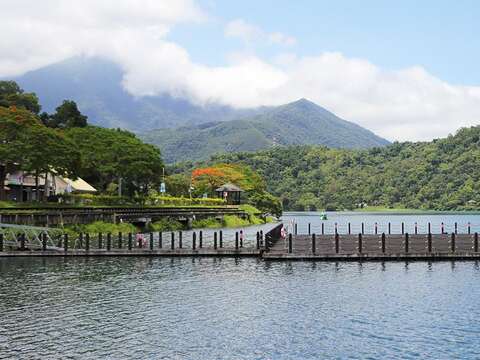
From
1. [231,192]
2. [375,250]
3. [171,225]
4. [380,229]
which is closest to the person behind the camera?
[375,250]

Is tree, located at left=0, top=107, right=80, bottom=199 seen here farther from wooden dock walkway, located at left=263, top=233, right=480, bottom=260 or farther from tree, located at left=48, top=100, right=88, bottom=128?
tree, located at left=48, top=100, right=88, bottom=128

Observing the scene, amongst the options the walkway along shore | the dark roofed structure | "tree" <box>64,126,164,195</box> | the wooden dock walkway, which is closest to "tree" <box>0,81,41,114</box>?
"tree" <box>64,126,164,195</box>

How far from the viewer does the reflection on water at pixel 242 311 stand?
23.9m

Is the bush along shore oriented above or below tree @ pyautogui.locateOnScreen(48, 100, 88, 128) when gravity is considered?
below

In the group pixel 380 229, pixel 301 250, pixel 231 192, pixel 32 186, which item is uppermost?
pixel 231 192

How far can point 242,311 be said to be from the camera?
3088 cm

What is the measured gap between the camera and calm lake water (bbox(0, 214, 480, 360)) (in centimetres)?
2383

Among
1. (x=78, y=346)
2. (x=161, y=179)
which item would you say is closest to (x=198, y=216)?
(x=161, y=179)

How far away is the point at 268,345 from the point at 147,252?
3079cm

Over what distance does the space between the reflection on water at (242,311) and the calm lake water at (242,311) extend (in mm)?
61

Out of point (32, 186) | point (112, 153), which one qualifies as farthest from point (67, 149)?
point (32, 186)

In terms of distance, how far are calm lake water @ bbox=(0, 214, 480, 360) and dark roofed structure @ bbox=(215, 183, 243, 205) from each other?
104 meters

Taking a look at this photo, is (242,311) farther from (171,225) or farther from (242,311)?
(171,225)

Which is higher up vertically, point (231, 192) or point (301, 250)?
point (231, 192)
